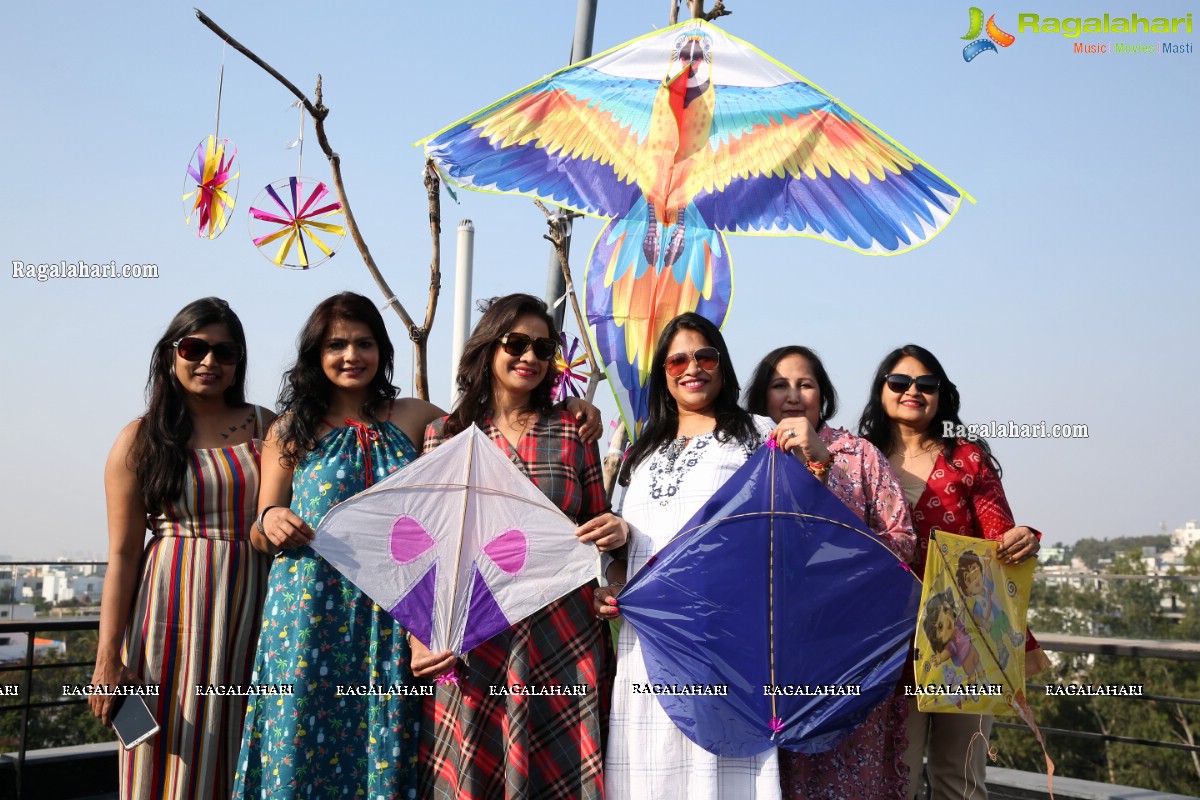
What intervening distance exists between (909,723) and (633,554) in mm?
1074

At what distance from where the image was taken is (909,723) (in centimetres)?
298

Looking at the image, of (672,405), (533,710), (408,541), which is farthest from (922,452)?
(408,541)

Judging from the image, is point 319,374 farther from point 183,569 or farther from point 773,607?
point 773,607

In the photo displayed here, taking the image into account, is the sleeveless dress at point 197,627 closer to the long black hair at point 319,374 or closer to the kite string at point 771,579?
the long black hair at point 319,374

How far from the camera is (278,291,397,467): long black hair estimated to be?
9.18ft

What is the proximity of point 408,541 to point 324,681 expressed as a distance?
1.38 feet

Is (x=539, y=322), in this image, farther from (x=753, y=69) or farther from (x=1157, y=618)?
(x=1157, y=618)

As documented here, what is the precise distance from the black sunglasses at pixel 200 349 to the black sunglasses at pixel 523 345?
34.1 inches

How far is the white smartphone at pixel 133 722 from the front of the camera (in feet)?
8.60

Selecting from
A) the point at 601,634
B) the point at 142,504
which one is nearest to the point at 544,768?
the point at 601,634

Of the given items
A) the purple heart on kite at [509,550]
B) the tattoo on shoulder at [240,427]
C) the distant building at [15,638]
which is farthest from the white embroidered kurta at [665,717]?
the distant building at [15,638]

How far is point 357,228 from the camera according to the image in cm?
381

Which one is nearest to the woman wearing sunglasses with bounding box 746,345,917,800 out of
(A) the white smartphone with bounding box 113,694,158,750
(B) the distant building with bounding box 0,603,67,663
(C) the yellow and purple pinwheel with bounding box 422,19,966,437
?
(C) the yellow and purple pinwheel with bounding box 422,19,966,437

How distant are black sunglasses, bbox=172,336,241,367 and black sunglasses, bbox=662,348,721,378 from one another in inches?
52.8
